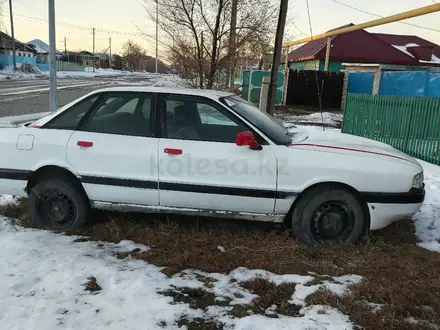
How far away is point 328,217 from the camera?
13.3 ft

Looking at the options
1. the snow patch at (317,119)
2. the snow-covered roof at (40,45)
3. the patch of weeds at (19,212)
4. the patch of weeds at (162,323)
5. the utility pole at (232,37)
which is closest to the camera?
the patch of weeds at (162,323)

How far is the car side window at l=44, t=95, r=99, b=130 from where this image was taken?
4.34 metres

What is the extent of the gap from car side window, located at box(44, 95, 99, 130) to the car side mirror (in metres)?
1.61

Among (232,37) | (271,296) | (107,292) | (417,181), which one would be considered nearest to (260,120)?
(417,181)

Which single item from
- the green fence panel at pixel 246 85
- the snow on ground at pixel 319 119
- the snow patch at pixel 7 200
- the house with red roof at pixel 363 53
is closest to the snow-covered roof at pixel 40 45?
the house with red roof at pixel 363 53

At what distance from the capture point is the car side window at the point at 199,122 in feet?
13.6

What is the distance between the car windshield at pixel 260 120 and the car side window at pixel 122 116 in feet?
2.72

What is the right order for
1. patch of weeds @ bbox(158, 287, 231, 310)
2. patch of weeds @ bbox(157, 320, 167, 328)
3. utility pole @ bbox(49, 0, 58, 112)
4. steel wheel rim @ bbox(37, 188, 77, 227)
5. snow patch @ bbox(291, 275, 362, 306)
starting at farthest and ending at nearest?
utility pole @ bbox(49, 0, 58, 112) → steel wheel rim @ bbox(37, 188, 77, 227) → snow patch @ bbox(291, 275, 362, 306) → patch of weeds @ bbox(158, 287, 231, 310) → patch of weeds @ bbox(157, 320, 167, 328)

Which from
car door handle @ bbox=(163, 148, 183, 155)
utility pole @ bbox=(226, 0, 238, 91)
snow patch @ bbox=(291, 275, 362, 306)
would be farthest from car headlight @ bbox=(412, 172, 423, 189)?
utility pole @ bbox=(226, 0, 238, 91)

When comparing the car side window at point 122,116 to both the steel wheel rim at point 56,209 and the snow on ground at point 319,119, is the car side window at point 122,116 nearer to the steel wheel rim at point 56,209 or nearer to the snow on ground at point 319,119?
the steel wheel rim at point 56,209

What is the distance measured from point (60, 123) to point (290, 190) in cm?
242

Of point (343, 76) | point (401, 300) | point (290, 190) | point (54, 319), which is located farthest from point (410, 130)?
point (343, 76)

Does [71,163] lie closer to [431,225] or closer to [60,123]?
[60,123]

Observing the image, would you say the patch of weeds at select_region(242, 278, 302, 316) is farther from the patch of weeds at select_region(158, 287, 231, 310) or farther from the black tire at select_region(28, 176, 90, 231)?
the black tire at select_region(28, 176, 90, 231)
